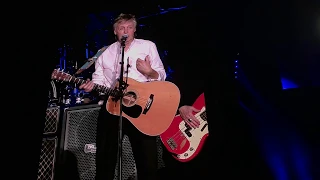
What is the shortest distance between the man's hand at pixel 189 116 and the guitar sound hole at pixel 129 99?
809 millimetres

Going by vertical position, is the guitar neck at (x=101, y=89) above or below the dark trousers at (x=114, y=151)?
above

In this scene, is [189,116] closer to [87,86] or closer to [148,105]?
[148,105]

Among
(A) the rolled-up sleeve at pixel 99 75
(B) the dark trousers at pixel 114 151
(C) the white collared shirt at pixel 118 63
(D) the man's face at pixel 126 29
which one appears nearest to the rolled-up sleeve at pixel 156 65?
(C) the white collared shirt at pixel 118 63

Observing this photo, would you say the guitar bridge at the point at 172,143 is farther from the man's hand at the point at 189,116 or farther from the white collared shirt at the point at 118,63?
the white collared shirt at the point at 118,63

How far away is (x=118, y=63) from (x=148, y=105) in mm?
592

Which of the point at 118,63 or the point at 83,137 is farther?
the point at 83,137

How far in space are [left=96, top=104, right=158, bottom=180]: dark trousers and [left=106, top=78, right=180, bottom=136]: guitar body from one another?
0.27 ft

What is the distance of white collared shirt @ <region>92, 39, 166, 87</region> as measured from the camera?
11.0ft

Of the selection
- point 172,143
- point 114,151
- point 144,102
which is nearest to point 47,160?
point 114,151

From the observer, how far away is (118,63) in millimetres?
3355

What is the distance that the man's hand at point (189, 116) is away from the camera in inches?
143

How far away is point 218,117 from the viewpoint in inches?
80.7

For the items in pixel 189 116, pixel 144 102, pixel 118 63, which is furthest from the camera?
pixel 189 116

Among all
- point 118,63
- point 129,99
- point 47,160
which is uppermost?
point 118,63
